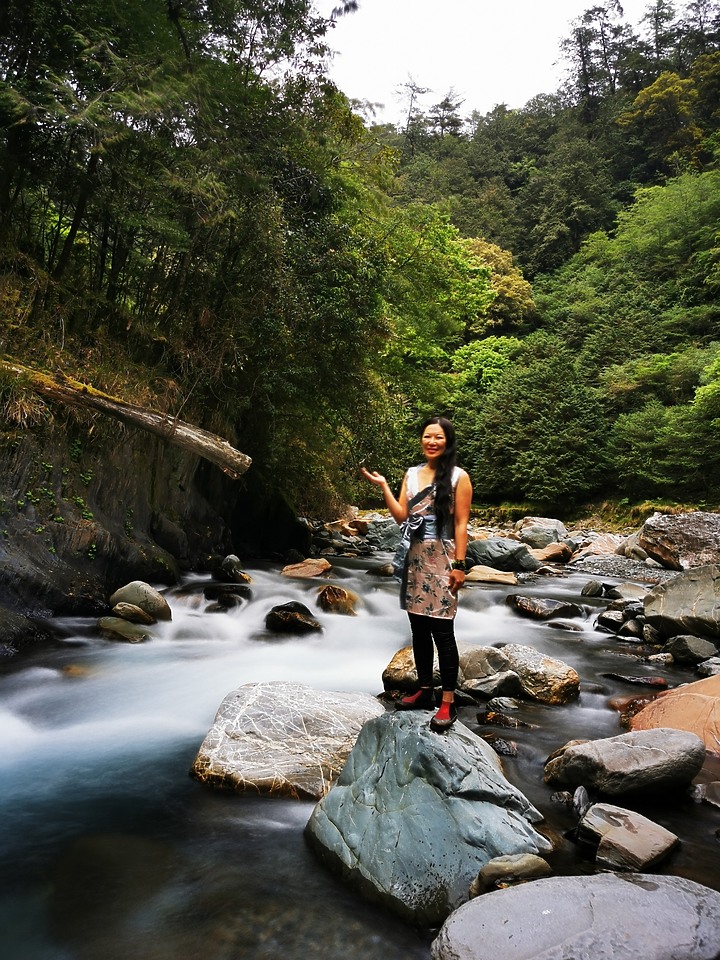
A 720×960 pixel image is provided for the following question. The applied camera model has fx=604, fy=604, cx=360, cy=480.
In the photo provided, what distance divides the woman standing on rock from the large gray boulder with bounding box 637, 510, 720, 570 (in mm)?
12350

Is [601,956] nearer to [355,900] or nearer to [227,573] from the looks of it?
[355,900]

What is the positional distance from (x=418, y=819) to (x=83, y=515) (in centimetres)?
604

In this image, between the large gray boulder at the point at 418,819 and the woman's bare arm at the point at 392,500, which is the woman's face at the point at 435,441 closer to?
the woman's bare arm at the point at 392,500

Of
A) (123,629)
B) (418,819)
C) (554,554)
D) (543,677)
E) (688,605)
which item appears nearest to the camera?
(418,819)

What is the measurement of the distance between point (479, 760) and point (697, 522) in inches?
515

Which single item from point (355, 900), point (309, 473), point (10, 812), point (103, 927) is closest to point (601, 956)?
point (355, 900)

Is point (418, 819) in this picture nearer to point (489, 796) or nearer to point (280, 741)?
point (489, 796)

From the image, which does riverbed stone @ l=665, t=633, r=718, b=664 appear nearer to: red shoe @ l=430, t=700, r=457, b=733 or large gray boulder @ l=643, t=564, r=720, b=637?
large gray boulder @ l=643, t=564, r=720, b=637

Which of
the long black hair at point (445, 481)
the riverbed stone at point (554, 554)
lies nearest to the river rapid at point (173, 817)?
the long black hair at point (445, 481)

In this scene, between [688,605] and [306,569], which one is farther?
[306,569]

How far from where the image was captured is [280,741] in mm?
4246

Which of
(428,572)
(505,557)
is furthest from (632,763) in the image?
(505,557)

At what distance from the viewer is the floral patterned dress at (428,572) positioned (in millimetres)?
3271

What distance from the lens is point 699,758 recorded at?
159 inches
